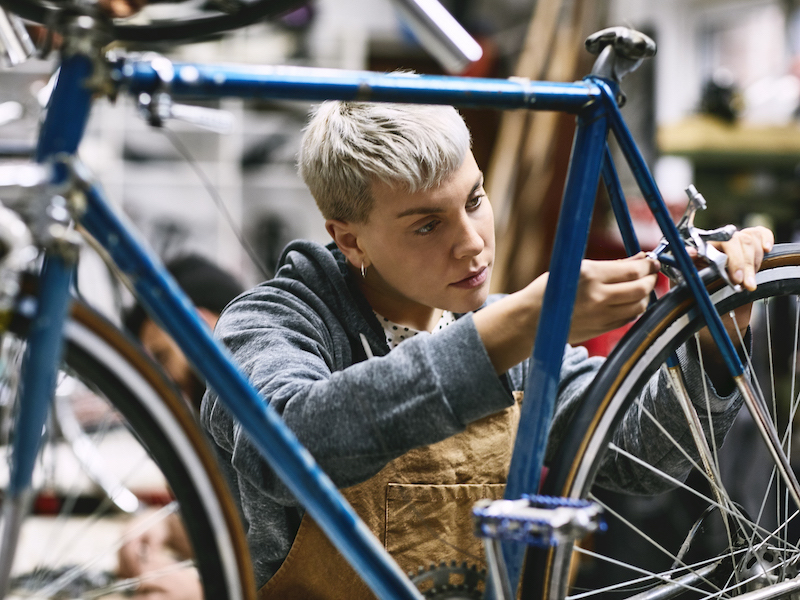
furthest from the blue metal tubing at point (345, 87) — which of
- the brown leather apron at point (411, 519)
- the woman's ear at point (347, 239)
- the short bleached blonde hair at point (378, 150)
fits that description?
the brown leather apron at point (411, 519)

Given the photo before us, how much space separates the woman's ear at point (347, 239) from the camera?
28.9 inches

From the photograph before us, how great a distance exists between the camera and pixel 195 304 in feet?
3.55

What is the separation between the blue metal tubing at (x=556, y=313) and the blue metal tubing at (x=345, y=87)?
0.04 m

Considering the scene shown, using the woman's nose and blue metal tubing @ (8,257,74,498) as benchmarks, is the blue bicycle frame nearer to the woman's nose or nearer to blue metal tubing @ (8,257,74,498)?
blue metal tubing @ (8,257,74,498)

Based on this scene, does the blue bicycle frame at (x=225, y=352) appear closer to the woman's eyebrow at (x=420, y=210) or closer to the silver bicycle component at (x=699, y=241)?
the silver bicycle component at (x=699, y=241)

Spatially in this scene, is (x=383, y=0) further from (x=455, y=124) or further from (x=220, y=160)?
(x=455, y=124)

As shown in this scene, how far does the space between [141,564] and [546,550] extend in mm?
318

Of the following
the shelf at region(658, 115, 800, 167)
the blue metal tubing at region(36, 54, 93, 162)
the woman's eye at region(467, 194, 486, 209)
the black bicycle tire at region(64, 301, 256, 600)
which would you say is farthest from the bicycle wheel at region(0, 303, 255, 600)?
the shelf at region(658, 115, 800, 167)

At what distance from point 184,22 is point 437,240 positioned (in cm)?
31

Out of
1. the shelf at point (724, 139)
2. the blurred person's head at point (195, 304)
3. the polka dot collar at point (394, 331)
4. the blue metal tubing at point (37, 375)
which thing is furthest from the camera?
the shelf at point (724, 139)

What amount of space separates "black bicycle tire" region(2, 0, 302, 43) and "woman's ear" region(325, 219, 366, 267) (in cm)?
21

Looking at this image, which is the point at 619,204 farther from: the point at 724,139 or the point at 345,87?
the point at 724,139

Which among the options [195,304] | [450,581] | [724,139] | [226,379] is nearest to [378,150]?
[226,379]

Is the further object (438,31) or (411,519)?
(411,519)
